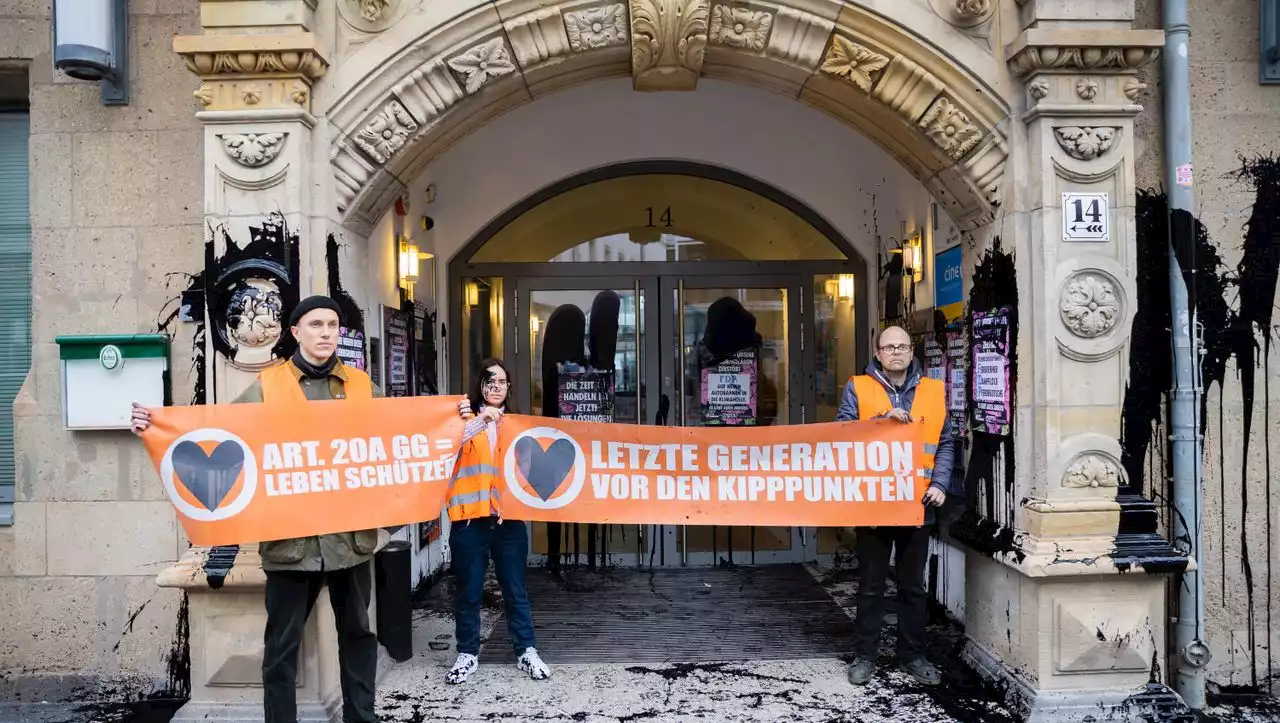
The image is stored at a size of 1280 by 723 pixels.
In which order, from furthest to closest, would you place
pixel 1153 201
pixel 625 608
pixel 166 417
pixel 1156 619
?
1. pixel 625 608
2. pixel 1153 201
3. pixel 1156 619
4. pixel 166 417

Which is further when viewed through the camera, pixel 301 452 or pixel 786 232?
pixel 786 232

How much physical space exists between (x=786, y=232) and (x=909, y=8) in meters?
3.08

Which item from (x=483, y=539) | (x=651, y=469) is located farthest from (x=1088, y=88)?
(x=483, y=539)

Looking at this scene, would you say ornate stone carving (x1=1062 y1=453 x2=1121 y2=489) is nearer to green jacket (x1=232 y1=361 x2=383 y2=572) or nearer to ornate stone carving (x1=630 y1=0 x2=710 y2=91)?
ornate stone carving (x1=630 y1=0 x2=710 y2=91)

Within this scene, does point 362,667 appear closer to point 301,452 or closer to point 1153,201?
point 301,452

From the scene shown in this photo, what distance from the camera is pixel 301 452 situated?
3676mm

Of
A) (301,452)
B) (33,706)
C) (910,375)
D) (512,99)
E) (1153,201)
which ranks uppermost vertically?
(512,99)

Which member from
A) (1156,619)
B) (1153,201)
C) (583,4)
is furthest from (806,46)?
(1156,619)

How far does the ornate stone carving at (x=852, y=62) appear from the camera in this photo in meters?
4.27

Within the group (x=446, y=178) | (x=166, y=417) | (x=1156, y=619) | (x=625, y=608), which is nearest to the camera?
(x=166, y=417)

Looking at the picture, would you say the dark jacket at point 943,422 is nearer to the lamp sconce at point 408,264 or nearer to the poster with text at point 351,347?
the poster with text at point 351,347

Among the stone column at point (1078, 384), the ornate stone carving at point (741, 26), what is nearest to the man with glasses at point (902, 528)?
the stone column at point (1078, 384)

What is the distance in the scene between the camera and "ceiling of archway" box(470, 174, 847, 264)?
7.14 metres

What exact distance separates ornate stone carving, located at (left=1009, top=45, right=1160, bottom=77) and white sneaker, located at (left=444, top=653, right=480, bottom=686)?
14.3 ft
